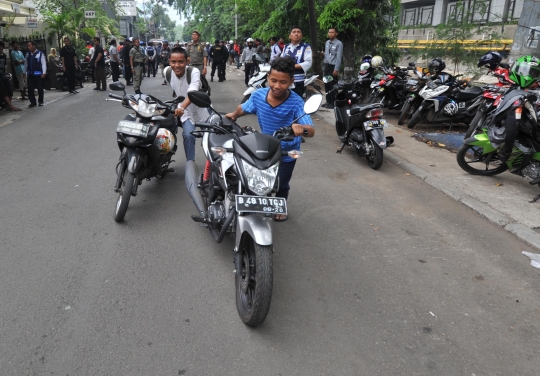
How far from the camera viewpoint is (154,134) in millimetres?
4660

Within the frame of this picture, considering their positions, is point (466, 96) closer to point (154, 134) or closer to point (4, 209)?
point (154, 134)

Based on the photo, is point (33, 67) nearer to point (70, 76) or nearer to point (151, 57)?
point (70, 76)

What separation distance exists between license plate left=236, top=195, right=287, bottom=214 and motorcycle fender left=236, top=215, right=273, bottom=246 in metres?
0.12

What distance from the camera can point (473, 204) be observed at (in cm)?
532

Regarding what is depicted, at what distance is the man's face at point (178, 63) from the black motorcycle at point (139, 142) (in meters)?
0.49

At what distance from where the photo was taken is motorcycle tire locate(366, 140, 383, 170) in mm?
6633

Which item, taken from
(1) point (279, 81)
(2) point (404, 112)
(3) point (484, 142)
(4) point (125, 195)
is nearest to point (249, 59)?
(2) point (404, 112)

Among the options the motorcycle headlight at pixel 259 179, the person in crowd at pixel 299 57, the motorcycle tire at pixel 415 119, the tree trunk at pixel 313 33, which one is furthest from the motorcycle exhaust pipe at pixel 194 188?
the tree trunk at pixel 313 33

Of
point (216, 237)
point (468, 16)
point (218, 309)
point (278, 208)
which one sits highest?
point (468, 16)

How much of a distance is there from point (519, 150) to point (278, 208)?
169 inches

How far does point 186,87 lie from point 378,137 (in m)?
2.91

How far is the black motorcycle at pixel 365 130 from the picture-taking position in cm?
665

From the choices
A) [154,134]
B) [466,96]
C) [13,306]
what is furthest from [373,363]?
[466,96]

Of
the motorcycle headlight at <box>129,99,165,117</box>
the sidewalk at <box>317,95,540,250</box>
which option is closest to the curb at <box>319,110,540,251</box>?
the sidewalk at <box>317,95,540,250</box>
